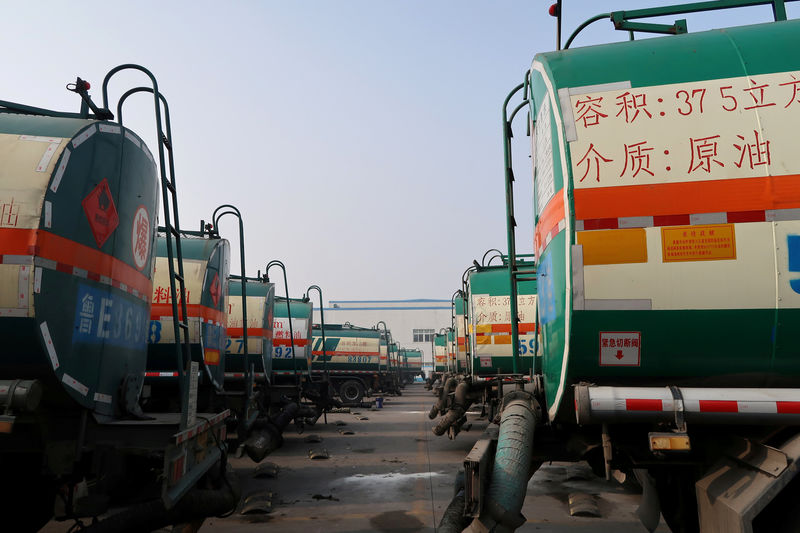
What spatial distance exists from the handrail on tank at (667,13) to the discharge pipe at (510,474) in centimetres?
240

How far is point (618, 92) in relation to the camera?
2.98 m

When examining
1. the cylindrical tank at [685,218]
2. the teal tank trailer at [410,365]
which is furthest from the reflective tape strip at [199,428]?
the teal tank trailer at [410,365]

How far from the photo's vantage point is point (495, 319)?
1066 centimetres

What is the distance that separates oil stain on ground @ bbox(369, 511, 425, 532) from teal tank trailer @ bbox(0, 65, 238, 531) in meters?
1.79

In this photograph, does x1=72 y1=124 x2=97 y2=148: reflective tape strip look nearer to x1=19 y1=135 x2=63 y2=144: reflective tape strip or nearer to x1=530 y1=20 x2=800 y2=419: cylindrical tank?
x1=19 y1=135 x2=63 y2=144: reflective tape strip

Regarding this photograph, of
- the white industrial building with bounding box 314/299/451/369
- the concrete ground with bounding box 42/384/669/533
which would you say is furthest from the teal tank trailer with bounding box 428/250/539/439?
the white industrial building with bounding box 314/299/451/369

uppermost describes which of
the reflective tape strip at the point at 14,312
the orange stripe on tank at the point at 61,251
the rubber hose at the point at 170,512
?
the orange stripe on tank at the point at 61,251

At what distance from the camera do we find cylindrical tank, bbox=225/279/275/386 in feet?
33.7

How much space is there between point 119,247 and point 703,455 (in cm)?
378

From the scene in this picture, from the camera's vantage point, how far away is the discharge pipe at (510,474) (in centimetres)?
271

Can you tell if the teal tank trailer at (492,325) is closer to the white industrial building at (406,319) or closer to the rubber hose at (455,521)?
the rubber hose at (455,521)

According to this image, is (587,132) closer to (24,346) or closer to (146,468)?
(24,346)

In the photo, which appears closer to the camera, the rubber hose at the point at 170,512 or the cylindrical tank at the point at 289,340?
the rubber hose at the point at 170,512

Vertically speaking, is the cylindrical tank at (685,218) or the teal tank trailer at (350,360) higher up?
the cylindrical tank at (685,218)
